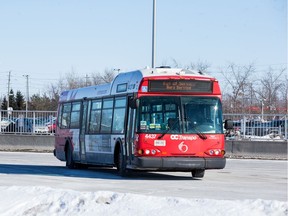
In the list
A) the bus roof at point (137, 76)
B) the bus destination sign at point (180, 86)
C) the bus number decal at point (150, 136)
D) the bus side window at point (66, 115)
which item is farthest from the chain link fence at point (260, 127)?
the bus number decal at point (150, 136)

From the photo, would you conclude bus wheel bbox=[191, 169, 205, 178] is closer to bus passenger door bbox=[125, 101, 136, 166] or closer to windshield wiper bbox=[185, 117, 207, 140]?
windshield wiper bbox=[185, 117, 207, 140]

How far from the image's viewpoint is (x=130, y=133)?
65.4 feet

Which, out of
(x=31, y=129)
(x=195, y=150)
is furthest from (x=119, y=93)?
(x=31, y=129)

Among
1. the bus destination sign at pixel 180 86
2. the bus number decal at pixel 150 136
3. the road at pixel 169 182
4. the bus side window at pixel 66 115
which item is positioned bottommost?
the road at pixel 169 182

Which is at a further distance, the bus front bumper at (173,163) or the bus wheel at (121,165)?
the bus wheel at (121,165)

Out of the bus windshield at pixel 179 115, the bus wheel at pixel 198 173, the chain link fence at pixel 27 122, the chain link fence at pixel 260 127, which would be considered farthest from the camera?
the chain link fence at pixel 27 122

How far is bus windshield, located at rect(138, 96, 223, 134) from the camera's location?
1942cm

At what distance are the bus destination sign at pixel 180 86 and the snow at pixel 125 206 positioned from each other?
23.4 ft

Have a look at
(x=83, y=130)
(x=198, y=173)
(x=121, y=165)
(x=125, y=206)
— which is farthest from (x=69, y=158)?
(x=125, y=206)

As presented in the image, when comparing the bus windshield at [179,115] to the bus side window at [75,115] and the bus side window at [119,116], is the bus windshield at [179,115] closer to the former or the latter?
the bus side window at [119,116]

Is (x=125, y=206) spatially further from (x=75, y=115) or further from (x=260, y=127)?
(x=260, y=127)

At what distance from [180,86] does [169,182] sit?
2563mm

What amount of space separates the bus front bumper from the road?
15.2 inches

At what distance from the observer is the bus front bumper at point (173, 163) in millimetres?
19125
